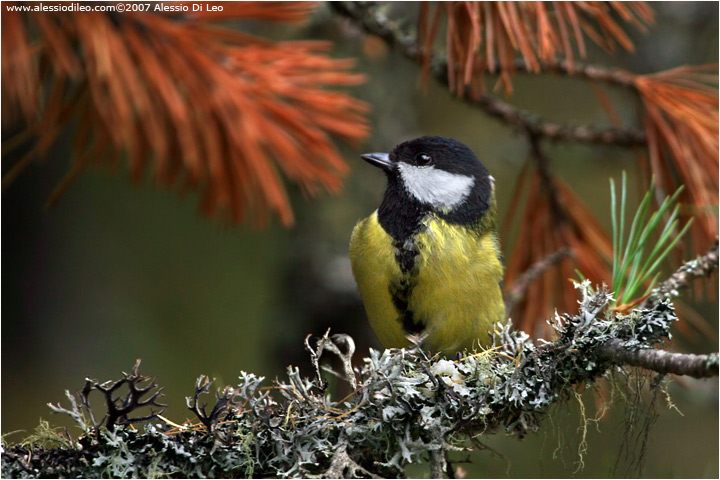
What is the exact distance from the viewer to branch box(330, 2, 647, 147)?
163 cm

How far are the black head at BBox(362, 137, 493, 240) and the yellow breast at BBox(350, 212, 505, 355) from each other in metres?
0.05

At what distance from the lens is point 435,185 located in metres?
1.71

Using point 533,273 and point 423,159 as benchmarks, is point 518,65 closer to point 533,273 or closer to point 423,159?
point 423,159

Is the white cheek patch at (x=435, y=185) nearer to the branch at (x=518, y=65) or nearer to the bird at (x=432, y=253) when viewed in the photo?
the bird at (x=432, y=253)

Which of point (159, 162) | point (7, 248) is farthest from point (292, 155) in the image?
point (7, 248)

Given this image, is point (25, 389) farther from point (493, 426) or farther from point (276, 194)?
point (493, 426)

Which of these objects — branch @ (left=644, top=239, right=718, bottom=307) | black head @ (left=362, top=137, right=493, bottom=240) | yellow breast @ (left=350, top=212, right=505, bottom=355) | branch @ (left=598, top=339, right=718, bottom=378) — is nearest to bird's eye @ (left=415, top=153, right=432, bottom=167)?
black head @ (left=362, top=137, right=493, bottom=240)

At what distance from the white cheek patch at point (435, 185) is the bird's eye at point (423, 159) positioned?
15mm

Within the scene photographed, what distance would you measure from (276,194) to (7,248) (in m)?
1.42

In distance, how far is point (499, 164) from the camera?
3045 mm

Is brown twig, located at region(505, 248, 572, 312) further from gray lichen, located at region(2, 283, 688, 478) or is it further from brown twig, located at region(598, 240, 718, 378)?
gray lichen, located at region(2, 283, 688, 478)

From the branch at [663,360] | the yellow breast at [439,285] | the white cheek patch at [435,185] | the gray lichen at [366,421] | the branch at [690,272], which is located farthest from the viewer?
the white cheek patch at [435,185]

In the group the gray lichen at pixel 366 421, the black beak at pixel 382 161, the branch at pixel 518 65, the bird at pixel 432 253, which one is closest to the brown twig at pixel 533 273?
the bird at pixel 432 253

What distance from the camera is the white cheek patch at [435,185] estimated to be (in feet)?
5.51
